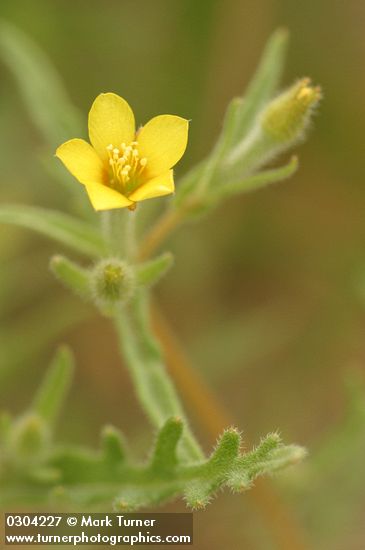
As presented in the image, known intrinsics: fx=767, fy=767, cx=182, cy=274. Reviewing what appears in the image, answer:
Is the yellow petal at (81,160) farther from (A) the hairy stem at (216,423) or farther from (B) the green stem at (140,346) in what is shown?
(A) the hairy stem at (216,423)

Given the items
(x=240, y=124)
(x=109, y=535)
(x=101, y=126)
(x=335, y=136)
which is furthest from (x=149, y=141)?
(x=335, y=136)

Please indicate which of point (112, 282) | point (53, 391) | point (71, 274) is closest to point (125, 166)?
point (112, 282)

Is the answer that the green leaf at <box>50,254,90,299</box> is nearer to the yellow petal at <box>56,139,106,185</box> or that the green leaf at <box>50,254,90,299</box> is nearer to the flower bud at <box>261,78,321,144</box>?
the yellow petal at <box>56,139,106,185</box>

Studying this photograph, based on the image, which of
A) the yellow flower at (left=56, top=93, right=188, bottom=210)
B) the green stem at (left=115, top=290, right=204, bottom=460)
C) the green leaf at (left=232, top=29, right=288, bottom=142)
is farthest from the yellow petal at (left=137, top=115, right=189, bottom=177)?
the green leaf at (left=232, top=29, right=288, bottom=142)

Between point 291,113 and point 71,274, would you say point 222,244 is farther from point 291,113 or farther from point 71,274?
point 71,274

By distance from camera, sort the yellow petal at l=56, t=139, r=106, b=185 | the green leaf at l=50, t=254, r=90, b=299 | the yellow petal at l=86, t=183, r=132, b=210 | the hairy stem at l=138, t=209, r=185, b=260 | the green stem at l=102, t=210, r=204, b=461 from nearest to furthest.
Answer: the yellow petal at l=86, t=183, r=132, b=210 < the yellow petal at l=56, t=139, r=106, b=185 < the green leaf at l=50, t=254, r=90, b=299 < the green stem at l=102, t=210, r=204, b=461 < the hairy stem at l=138, t=209, r=185, b=260

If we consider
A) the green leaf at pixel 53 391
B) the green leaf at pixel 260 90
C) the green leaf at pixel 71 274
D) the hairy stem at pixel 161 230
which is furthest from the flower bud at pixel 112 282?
the green leaf at pixel 260 90

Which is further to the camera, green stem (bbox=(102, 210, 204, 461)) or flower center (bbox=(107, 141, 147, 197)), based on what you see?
green stem (bbox=(102, 210, 204, 461))
